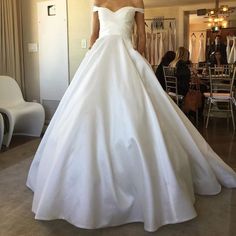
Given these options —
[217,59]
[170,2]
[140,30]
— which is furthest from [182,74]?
[217,59]

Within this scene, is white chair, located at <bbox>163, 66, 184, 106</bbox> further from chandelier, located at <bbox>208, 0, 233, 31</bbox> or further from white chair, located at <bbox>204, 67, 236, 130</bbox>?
chandelier, located at <bbox>208, 0, 233, 31</bbox>

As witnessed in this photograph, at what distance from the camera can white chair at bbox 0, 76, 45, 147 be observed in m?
4.03

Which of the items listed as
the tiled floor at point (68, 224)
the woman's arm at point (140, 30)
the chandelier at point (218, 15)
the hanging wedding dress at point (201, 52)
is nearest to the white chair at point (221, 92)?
the chandelier at point (218, 15)

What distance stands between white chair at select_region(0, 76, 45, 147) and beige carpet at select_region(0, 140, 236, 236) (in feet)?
4.92

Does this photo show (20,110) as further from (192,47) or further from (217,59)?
(192,47)

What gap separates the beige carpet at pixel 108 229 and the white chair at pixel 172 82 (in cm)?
293

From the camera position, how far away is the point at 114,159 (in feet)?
6.31

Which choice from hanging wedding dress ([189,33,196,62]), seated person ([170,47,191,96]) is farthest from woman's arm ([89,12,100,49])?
hanging wedding dress ([189,33,196,62])

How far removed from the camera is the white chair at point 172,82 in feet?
17.3

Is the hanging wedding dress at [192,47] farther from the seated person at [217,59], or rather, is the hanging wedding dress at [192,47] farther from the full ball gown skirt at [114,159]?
the full ball gown skirt at [114,159]

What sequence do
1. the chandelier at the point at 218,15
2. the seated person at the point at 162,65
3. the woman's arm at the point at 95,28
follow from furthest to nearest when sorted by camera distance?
the chandelier at the point at 218,15 < the seated person at the point at 162,65 < the woman's arm at the point at 95,28

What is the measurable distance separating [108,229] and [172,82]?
12.2 ft

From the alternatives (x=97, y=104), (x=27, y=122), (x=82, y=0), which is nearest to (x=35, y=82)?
(x=27, y=122)

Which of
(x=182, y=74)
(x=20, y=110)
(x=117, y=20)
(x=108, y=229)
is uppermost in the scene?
(x=117, y=20)
